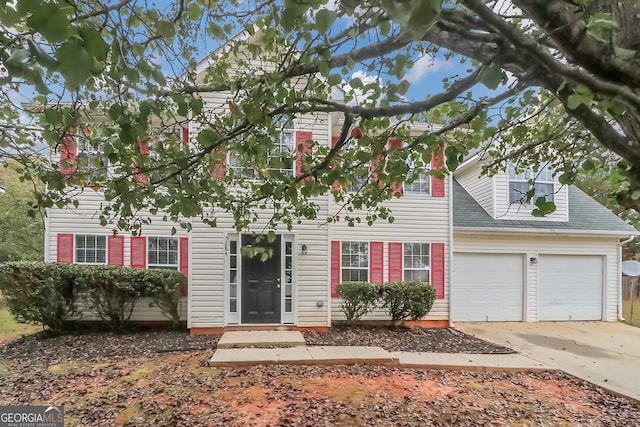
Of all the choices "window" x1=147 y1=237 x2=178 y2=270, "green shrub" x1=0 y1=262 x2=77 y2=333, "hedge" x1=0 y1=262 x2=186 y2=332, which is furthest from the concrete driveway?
"green shrub" x1=0 y1=262 x2=77 y2=333

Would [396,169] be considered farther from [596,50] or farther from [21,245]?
[21,245]

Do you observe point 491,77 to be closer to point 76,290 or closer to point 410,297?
point 410,297

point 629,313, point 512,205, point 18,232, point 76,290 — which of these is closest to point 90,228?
point 76,290

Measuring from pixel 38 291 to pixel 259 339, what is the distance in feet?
14.7

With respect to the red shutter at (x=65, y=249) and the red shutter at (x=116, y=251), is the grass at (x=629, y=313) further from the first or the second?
the red shutter at (x=65, y=249)

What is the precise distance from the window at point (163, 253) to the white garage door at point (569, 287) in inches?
378

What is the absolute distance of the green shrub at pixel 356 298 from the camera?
8328 mm

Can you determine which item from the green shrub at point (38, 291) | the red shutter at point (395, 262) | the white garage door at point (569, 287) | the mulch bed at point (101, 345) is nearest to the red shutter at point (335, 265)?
the red shutter at point (395, 262)

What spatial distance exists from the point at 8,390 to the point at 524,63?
6.50 metres

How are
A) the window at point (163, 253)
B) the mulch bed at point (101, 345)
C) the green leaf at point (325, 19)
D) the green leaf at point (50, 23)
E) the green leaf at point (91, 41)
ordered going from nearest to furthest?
the green leaf at point (50, 23), the green leaf at point (91, 41), the green leaf at point (325, 19), the mulch bed at point (101, 345), the window at point (163, 253)

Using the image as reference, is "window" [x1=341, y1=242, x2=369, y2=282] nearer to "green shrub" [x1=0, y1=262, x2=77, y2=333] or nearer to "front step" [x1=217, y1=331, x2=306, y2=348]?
"front step" [x1=217, y1=331, x2=306, y2=348]

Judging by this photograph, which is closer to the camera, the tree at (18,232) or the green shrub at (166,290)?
the green shrub at (166,290)

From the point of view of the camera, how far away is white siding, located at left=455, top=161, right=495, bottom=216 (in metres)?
10.3

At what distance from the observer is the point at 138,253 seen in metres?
8.53
